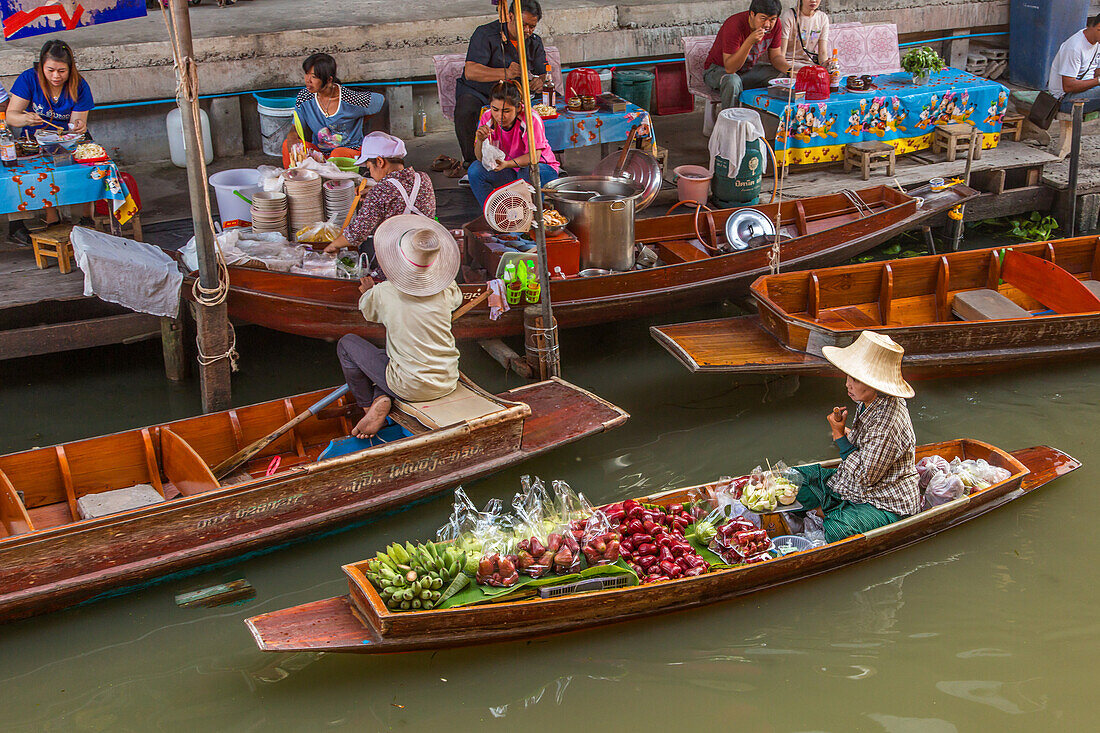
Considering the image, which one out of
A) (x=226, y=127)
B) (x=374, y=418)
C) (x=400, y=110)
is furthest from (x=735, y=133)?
(x=226, y=127)

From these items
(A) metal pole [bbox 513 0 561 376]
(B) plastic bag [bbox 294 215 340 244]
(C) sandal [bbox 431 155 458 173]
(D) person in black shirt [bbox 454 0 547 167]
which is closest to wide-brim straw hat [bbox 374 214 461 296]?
(A) metal pole [bbox 513 0 561 376]

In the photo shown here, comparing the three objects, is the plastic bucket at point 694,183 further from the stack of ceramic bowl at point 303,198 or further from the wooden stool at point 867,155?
the stack of ceramic bowl at point 303,198

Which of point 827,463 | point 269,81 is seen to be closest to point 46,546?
point 827,463

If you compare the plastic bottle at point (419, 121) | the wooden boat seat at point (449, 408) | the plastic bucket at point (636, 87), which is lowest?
the wooden boat seat at point (449, 408)

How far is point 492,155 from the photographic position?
7.72m

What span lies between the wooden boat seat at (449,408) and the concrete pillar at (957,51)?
9.36 metres

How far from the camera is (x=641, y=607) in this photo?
483cm

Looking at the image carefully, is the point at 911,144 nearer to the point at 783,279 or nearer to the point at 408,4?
the point at 783,279

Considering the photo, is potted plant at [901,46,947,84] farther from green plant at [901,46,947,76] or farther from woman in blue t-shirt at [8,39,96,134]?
woman in blue t-shirt at [8,39,96,134]

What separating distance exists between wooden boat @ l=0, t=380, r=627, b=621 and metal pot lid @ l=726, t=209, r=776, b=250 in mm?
2338

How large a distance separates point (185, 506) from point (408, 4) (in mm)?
8025

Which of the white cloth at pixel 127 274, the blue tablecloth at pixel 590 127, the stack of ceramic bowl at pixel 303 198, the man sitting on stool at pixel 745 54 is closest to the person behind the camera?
the white cloth at pixel 127 274

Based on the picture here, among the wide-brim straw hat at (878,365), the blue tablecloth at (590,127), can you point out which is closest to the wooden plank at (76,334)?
the blue tablecloth at (590,127)

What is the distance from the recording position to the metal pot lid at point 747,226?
8.06 meters
